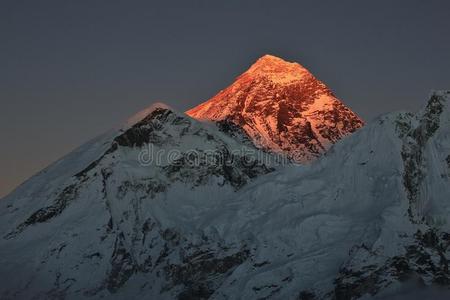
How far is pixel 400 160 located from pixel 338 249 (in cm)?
2223

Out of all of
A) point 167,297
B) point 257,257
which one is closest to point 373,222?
point 257,257

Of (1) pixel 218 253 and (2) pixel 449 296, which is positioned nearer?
(2) pixel 449 296

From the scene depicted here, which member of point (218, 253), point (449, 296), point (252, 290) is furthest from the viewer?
point (218, 253)

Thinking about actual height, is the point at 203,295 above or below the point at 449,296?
above

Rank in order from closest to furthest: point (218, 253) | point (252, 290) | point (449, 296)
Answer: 1. point (449, 296)
2. point (252, 290)
3. point (218, 253)

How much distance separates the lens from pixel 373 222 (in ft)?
619

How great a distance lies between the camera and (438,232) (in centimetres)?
18838

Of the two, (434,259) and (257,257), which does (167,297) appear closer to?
(257,257)

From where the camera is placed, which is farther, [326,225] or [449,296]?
[326,225]

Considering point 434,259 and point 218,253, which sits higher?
point 218,253

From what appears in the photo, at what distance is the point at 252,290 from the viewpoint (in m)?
186

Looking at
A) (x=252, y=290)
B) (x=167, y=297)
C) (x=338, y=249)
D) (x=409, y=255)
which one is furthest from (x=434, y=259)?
(x=167, y=297)

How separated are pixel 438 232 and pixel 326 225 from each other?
2070 cm

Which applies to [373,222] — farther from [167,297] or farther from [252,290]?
[167,297]
